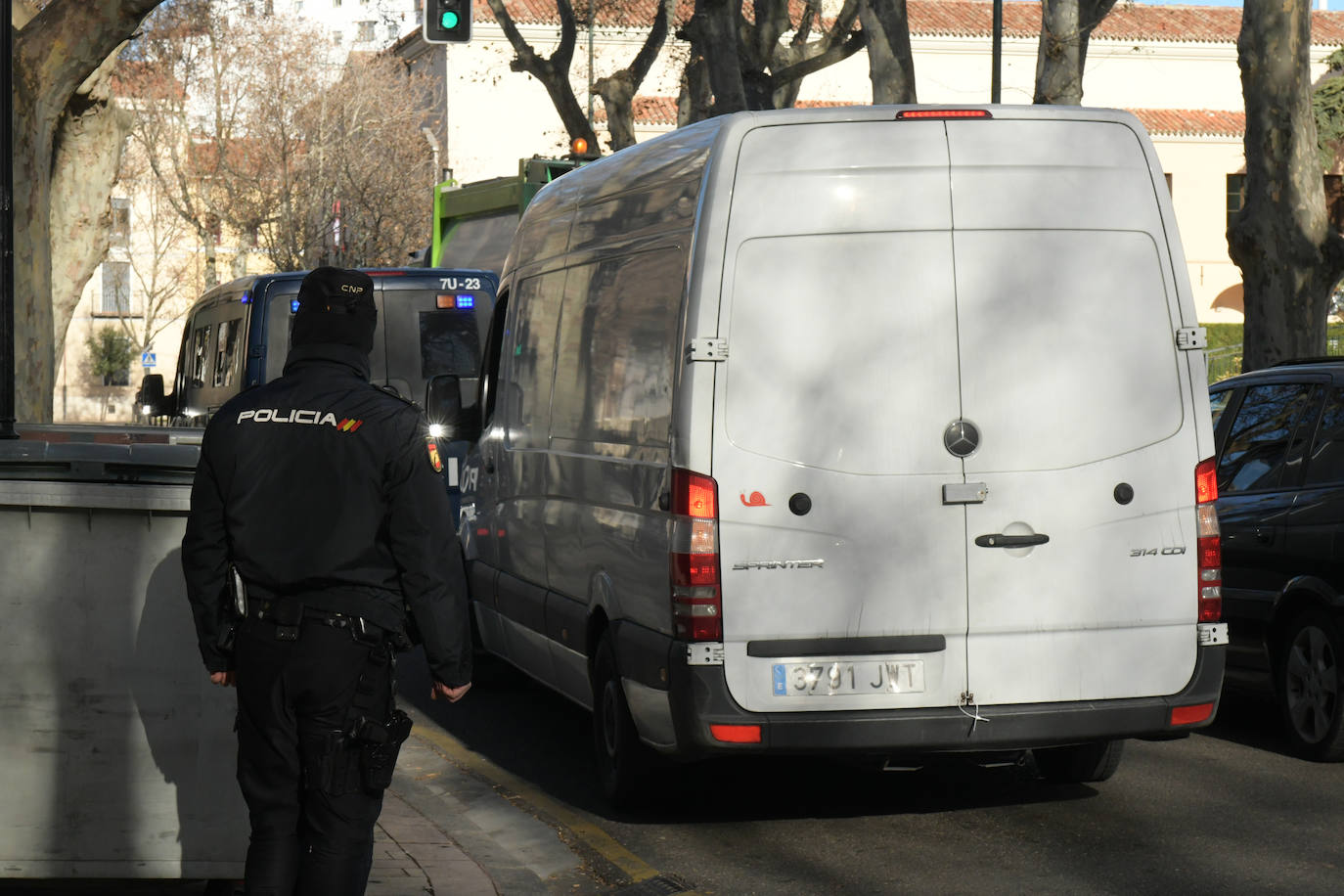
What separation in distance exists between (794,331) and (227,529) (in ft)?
7.80

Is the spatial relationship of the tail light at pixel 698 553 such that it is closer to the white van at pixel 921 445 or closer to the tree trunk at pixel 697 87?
the white van at pixel 921 445

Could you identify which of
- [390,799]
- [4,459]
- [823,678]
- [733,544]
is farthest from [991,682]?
[4,459]

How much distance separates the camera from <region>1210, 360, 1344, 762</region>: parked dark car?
786 centimetres

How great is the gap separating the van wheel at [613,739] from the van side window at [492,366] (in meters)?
2.12

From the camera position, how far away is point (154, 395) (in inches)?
639

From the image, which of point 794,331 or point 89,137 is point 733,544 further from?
point 89,137

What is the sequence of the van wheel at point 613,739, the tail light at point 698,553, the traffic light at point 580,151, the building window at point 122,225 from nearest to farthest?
the tail light at point 698,553 → the van wheel at point 613,739 → the traffic light at point 580,151 → the building window at point 122,225

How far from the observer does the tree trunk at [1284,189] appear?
15500 millimetres

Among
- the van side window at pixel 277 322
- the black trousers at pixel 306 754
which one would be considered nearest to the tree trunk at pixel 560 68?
the van side window at pixel 277 322

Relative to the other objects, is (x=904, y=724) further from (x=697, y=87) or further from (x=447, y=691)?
(x=697, y=87)

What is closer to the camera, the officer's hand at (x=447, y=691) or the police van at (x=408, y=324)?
the officer's hand at (x=447, y=691)

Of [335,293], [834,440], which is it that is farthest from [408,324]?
[335,293]

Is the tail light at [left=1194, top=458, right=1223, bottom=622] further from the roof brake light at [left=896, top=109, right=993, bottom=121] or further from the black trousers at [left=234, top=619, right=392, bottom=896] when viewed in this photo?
the black trousers at [left=234, top=619, right=392, bottom=896]

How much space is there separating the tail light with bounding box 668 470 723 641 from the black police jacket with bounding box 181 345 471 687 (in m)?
1.79
